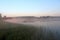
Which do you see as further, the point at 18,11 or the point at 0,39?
the point at 18,11

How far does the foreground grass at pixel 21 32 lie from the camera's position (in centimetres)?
120

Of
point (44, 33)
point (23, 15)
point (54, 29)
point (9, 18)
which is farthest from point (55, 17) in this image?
point (9, 18)

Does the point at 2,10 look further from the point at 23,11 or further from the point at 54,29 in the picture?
the point at 54,29

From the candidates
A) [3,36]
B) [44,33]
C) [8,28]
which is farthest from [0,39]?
[44,33]

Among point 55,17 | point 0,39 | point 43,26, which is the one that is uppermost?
point 55,17

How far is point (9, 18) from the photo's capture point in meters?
1.27

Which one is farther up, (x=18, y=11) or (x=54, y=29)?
(x=18, y=11)

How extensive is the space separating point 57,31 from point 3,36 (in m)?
0.69

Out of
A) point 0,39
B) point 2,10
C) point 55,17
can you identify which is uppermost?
point 2,10

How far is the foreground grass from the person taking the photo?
1.20 metres

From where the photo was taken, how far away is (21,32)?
1.24 metres

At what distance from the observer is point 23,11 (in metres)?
1.29

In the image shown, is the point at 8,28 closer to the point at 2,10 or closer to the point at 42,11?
the point at 2,10

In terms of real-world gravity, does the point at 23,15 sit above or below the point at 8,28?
above
